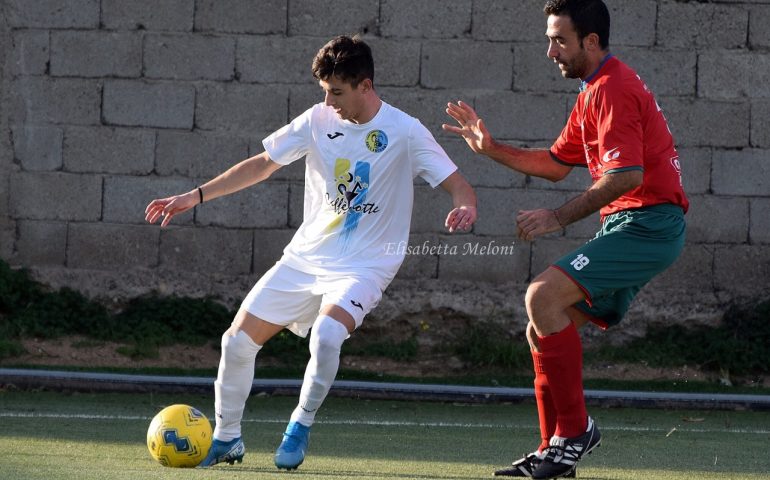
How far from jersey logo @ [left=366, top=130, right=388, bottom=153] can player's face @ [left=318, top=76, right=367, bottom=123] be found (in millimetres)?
120

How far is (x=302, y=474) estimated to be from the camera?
5.01 meters

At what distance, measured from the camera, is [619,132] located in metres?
4.94

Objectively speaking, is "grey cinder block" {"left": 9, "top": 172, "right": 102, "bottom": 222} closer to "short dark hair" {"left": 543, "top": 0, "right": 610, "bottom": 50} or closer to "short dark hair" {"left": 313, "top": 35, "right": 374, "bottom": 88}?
"short dark hair" {"left": 313, "top": 35, "right": 374, "bottom": 88}

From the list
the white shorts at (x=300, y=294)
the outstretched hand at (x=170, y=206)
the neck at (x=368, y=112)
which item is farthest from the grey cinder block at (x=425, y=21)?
the white shorts at (x=300, y=294)

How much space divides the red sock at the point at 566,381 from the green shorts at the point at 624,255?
209mm

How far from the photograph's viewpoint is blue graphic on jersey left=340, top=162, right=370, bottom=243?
5.57m

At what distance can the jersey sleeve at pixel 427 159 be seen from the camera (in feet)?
18.3

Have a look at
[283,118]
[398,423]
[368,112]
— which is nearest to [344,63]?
[368,112]

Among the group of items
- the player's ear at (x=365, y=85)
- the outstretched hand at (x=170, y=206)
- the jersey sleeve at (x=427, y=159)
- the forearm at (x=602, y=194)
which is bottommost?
the outstretched hand at (x=170, y=206)

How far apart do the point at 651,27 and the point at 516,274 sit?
85.1 inches

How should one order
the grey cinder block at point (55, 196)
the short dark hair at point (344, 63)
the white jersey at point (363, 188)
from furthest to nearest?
the grey cinder block at point (55, 196)
the white jersey at point (363, 188)
the short dark hair at point (344, 63)

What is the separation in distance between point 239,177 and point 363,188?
62cm

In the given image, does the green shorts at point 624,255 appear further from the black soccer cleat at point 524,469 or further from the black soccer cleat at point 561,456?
the black soccer cleat at point 524,469

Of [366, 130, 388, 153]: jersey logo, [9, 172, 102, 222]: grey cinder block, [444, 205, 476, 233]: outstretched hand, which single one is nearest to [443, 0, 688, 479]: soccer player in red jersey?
[444, 205, 476, 233]: outstretched hand
